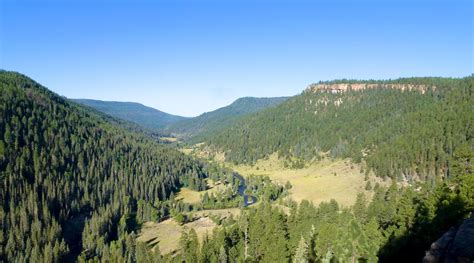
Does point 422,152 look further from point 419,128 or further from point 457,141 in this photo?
point 419,128

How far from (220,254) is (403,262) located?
44.3 meters

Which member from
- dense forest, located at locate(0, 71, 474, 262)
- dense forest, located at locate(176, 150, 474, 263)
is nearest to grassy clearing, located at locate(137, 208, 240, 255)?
dense forest, located at locate(0, 71, 474, 262)

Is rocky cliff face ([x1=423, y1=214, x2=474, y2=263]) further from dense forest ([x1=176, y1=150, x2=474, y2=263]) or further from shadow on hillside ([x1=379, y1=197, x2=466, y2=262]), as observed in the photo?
shadow on hillside ([x1=379, y1=197, x2=466, y2=262])

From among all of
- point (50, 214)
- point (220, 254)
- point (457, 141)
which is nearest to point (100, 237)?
point (50, 214)

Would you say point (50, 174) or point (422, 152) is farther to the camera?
point (50, 174)

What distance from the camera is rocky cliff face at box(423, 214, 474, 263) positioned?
30.6 m

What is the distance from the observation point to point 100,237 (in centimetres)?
13825

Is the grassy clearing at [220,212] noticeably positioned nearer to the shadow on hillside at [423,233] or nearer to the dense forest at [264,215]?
the dense forest at [264,215]

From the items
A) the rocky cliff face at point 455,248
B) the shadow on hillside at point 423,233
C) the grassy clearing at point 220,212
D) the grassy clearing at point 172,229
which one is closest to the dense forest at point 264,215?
the shadow on hillside at point 423,233

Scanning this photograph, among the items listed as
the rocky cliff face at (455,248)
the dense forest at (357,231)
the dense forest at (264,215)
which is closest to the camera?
the rocky cliff face at (455,248)

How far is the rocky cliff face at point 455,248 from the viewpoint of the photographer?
3064 centimetres

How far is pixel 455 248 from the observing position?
1278 inches

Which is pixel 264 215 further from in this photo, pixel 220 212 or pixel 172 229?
pixel 220 212

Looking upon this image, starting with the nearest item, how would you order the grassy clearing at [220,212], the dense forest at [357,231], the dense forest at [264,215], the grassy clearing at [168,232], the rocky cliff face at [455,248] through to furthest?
the rocky cliff face at [455,248] < the dense forest at [357,231] < the dense forest at [264,215] < the grassy clearing at [168,232] < the grassy clearing at [220,212]
